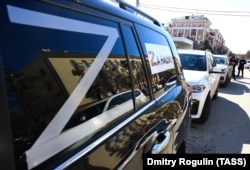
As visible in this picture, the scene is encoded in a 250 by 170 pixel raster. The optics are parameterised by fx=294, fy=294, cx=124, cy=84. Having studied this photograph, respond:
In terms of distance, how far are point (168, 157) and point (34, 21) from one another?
4.77 ft

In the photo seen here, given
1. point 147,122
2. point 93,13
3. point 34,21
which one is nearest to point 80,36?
point 93,13

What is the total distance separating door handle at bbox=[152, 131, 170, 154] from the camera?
2.01 meters

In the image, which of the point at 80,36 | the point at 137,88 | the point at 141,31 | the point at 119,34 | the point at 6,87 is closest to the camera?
the point at 6,87

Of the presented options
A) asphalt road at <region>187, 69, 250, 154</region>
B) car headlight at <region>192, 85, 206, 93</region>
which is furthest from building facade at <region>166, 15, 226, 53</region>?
car headlight at <region>192, 85, 206, 93</region>

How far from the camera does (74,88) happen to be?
1273mm

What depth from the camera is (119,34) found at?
5.90ft

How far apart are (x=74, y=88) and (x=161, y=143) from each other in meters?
1.08

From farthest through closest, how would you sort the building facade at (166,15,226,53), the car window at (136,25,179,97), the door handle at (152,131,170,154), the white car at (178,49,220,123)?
the building facade at (166,15,226,53), the white car at (178,49,220,123), the car window at (136,25,179,97), the door handle at (152,131,170,154)

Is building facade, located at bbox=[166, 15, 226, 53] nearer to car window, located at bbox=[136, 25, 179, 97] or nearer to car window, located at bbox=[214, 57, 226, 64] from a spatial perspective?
car window, located at bbox=[214, 57, 226, 64]

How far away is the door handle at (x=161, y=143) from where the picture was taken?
79.0 inches

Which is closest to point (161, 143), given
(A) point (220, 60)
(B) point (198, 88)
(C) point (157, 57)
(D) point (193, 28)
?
(C) point (157, 57)

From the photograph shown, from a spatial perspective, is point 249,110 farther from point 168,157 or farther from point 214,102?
point 168,157

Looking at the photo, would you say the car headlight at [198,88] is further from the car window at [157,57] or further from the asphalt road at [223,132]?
the car window at [157,57]

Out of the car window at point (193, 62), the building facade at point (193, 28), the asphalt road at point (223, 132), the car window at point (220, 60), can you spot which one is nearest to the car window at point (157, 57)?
the asphalt road at point (223, 132)
